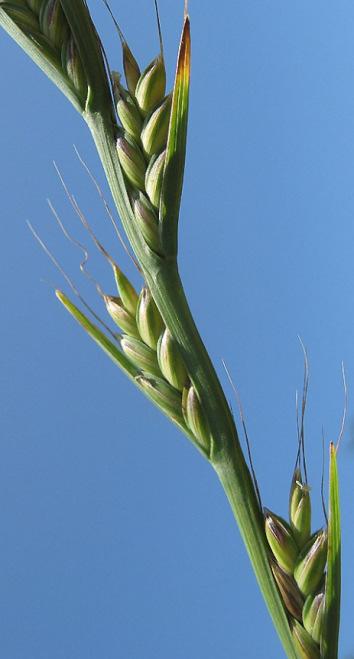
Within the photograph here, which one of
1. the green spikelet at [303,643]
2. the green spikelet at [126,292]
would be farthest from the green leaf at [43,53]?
the green spikelet at [303,643]

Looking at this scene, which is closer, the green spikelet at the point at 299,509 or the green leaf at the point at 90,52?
the green leaf at the point at 90,52

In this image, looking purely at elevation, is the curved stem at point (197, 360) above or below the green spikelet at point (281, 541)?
above

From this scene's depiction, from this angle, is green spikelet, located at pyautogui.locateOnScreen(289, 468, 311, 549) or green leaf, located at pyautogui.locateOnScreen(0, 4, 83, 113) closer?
green leaf, located at pyautogui.locateOnScreen(0, 4, 83, 113)

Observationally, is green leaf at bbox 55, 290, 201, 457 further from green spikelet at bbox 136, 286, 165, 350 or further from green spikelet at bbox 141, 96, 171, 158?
green spikelet at bbox 141, 96, 171, 158

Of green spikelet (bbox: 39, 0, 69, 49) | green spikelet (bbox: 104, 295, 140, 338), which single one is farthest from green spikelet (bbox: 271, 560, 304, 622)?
green spikelet (bbox: 39, 0, 69, 49)

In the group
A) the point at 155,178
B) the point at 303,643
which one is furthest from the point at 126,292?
the point at 303,643

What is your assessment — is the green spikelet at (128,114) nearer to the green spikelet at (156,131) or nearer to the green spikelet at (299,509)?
Answer: the green spikelet at (156,131)

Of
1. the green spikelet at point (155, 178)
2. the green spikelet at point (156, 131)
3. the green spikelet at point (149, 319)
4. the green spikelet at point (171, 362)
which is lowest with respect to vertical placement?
the green spikelet at point (171, 362)
